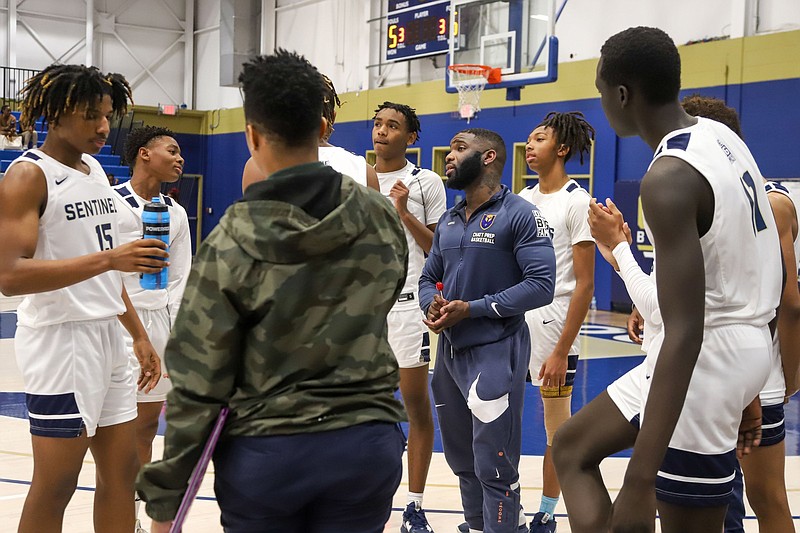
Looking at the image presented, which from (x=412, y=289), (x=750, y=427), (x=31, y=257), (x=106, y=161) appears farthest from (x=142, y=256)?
(x=106, y=161)

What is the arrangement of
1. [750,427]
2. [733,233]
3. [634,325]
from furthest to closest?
[634,325] → [750,427] → [733,233]

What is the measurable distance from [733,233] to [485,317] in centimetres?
178

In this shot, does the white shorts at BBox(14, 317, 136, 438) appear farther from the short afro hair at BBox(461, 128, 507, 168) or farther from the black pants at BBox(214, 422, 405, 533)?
the short afro hair at BBox(461, 128, 507, 168)

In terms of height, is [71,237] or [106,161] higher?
[106,161]

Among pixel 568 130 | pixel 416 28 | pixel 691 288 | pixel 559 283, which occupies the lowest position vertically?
pixel 559 283

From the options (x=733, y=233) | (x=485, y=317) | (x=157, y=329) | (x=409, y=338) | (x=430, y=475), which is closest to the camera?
(x=733, y=233)

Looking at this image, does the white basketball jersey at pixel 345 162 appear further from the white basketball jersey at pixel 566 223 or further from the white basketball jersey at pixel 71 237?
the white basketball jersey at pixel 566 223

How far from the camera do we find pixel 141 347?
3.71m

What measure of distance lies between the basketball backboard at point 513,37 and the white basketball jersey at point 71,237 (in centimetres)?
1029

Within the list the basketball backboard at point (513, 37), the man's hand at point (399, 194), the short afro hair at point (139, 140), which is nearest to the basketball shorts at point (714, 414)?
the man's hand at point (399, 194)

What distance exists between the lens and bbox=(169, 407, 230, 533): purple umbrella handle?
2.02 metres

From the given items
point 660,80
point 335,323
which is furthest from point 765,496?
point 335,323

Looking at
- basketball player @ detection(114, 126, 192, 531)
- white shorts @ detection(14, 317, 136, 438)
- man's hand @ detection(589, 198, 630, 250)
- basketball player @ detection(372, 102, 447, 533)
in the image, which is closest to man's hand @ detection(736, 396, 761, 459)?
man's hand @ detection(589, 198, 630, 250)

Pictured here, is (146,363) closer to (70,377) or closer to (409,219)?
(70,377)
